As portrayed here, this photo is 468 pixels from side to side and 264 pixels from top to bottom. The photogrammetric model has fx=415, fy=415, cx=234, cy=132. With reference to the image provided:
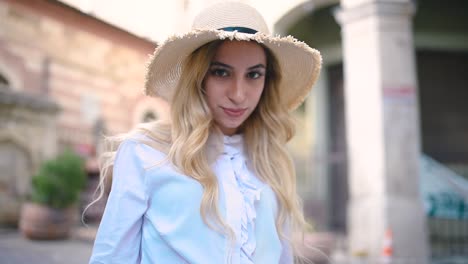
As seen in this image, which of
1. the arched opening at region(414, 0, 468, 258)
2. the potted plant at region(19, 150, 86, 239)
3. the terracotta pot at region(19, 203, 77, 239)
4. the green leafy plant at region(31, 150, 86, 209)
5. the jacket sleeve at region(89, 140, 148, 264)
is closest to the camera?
the jacket sleeve at region(89, 140, 148, 264)

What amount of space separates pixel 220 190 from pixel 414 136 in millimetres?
5196

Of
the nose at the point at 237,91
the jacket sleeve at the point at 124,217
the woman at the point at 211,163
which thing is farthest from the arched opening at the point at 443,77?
the jacket sleeve at the point at 124,217

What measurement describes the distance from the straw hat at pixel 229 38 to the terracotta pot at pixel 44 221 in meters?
4.50

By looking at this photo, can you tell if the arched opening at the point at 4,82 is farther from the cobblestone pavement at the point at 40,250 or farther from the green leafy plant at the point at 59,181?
the cobblestone pavement at the point at 40,250

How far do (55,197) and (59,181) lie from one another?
0.23 metres

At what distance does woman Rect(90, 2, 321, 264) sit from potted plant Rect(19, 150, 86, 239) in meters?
4.70

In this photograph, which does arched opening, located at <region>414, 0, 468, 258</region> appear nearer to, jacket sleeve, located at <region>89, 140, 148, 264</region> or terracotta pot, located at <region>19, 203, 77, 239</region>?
terracotta pot, located at <region>19, 203, 77, 239</region>

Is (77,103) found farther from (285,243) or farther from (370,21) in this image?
(285,243)

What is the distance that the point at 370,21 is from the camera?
5.92 meters

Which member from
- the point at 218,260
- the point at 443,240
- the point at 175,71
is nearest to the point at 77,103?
the point at 175,71

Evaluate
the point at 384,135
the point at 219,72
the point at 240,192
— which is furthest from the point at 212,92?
the point at 384,135

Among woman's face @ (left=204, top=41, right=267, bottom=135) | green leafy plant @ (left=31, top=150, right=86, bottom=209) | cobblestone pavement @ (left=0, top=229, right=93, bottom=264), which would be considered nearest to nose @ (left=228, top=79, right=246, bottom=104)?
woman's face @ (left=204, top=41, right=267, bottom=135)

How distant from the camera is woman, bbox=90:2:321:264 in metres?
1.26

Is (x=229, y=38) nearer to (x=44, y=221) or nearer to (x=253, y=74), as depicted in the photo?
(x=253, y=74)
